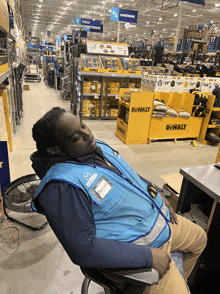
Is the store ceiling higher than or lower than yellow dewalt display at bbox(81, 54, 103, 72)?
higher

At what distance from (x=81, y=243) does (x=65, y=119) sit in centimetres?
58

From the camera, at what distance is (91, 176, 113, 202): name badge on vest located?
3.33 ft

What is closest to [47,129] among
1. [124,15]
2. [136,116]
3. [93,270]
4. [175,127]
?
[93,270]

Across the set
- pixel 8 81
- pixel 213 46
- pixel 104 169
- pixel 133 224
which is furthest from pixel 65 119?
pixel 213 46

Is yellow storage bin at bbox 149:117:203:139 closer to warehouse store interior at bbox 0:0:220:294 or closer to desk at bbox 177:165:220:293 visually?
warehouse store interior at bbox 0:0:220:294

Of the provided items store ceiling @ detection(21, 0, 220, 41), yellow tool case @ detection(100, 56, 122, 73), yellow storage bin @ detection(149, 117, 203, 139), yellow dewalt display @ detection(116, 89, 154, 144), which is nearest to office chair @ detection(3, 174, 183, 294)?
yellow dewalt display @ detection(116, 89, 154, 144)

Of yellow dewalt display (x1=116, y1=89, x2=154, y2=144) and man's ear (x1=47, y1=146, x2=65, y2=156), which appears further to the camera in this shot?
yellow dewalt display (x1=116, y1=89, x2=154, y2=144)

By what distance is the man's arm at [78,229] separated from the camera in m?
0.94

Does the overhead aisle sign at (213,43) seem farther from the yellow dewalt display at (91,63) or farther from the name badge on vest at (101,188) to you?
the name badge on vest at (101,188)

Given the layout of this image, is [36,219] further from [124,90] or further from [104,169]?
[124,90]

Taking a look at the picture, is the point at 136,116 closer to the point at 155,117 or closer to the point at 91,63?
the point at 155,117

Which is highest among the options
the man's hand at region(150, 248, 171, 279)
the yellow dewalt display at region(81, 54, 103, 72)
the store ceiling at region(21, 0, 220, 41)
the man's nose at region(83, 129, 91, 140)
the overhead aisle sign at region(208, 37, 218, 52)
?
the store ceiling at region(21, 0, 220, 41)

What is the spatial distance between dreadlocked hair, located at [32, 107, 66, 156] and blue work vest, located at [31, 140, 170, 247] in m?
0.13

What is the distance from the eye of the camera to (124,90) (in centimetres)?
520
